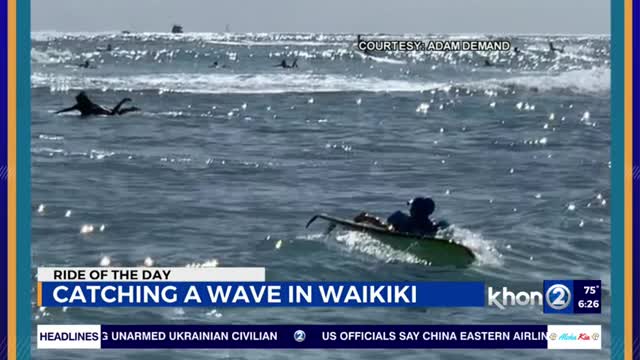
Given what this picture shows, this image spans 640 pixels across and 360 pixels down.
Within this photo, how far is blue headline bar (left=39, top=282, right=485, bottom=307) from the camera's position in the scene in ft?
26.5

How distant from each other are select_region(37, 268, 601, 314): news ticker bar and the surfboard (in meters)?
1.96

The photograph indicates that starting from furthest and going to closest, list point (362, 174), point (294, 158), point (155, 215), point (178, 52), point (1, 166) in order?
point (178, 52), point (294, 158), point (362, 174), point (155, 215), point (1, 166)

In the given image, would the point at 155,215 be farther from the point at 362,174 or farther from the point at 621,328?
the point at 621,328

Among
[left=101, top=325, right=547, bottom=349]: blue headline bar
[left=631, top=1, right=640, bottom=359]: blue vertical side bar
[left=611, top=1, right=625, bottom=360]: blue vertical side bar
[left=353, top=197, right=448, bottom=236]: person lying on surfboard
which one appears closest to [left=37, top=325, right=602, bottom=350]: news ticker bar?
[left=101, top=325, right=547, bottom=349]: blue headline bar

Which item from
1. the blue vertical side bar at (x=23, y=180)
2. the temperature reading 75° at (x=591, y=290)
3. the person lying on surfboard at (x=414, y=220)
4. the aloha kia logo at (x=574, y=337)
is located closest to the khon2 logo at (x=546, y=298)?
the temperature reading 75° at (x=591, y=290)

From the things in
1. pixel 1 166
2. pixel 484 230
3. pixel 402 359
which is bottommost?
pixel 402 359

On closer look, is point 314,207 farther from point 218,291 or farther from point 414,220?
point 218,291

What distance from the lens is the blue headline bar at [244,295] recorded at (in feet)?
26.5

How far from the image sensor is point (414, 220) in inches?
428

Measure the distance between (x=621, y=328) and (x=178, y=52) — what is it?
208ft

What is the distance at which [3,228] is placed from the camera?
25.9ft

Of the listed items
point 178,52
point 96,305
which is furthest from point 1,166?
point 178,52

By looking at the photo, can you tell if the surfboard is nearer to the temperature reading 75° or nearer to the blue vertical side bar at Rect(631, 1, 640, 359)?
the temperature reading 75°

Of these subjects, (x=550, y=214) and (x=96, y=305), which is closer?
(x=96, y=305)
